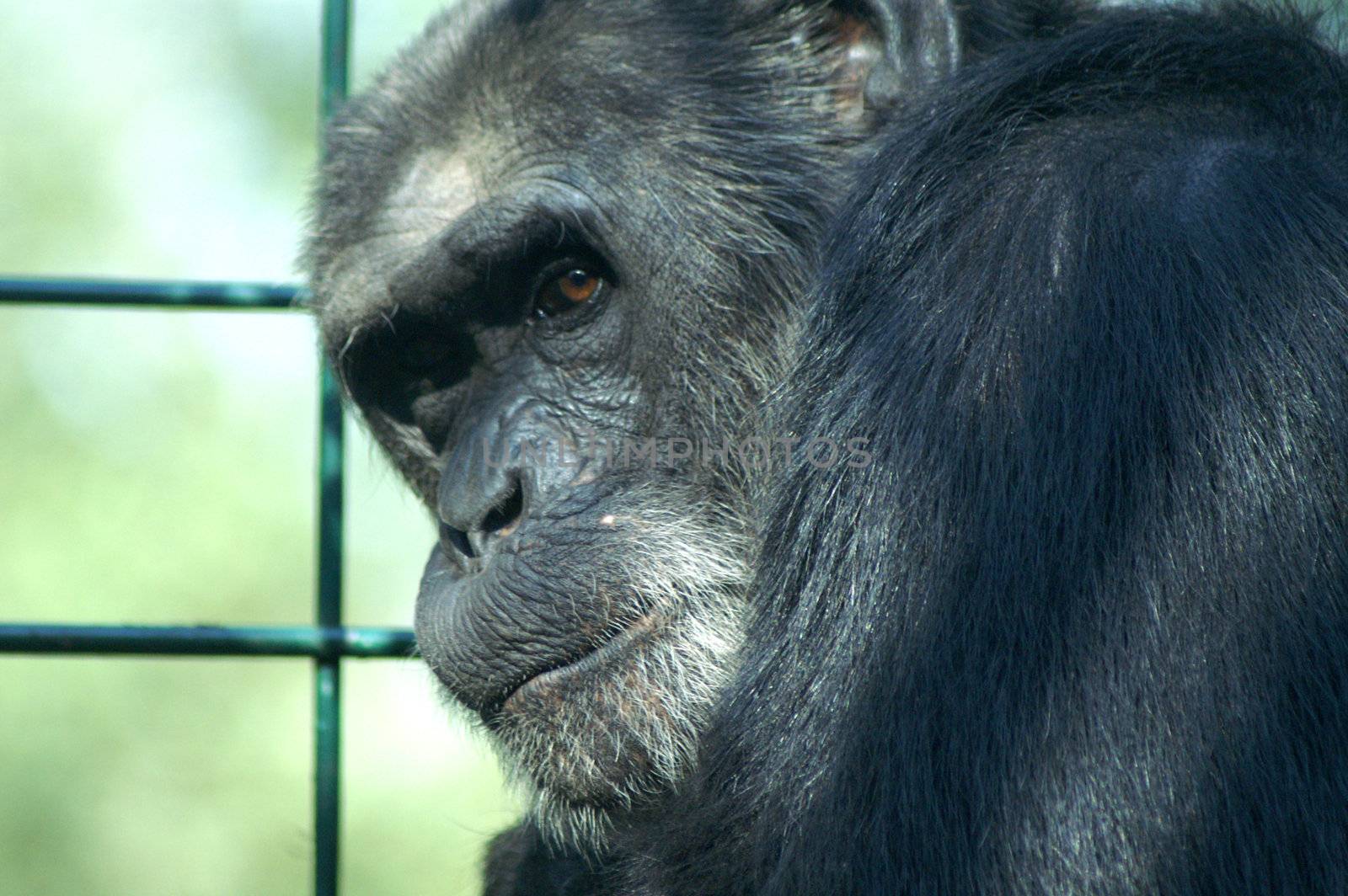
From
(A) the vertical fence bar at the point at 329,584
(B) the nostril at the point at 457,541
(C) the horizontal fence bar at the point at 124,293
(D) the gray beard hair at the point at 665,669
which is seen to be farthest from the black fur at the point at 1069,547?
(C) the horizontal fence bar at the point at 124,293

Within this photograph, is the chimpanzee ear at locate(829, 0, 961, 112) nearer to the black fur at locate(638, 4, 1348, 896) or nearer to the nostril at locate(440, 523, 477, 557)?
the black fur at locate(638, 4, 1348, 896)

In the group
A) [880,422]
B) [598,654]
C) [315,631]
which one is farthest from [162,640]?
[880,422]

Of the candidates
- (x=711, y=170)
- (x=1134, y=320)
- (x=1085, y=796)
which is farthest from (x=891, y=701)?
(x=711, y=170)

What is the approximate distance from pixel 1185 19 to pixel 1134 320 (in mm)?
1072

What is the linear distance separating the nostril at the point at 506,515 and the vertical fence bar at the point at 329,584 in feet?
2.17

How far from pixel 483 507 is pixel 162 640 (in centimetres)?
100

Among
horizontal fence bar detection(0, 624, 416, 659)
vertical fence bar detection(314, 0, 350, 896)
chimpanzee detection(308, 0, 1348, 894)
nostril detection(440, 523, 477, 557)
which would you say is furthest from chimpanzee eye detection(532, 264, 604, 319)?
horizontal fence bar detection(0, 624, 416, 659)

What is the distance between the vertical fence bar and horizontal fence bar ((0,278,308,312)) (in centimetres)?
41

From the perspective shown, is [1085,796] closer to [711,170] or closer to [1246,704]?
[1246,704]

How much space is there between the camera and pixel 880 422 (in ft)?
8.25

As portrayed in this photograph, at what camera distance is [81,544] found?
1312cm

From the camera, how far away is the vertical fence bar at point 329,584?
375 cm

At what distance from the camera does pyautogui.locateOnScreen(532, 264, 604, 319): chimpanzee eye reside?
354cm

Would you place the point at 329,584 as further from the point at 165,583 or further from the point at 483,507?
the point at 165,583
